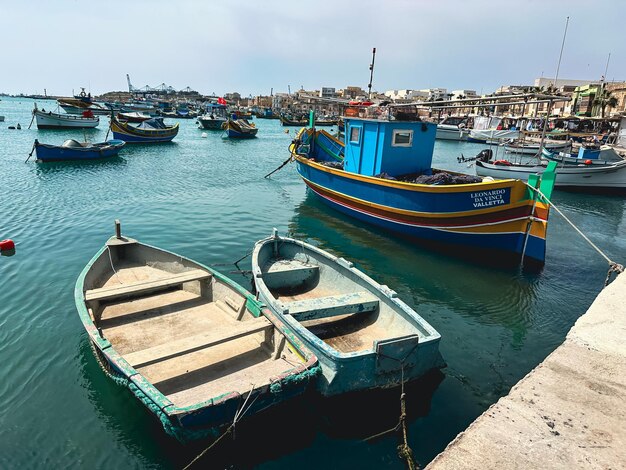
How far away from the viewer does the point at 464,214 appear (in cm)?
1220

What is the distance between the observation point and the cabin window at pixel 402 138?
14445 millimetres

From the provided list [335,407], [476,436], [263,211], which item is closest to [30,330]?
[335,407]

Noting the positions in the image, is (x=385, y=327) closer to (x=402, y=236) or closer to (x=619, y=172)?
(x=402, y=236)

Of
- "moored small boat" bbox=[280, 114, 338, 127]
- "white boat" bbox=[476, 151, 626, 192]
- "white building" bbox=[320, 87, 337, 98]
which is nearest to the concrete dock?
"white boat" bbox=[476, 151, 626, 192]

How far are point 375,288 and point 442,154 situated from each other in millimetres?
42148

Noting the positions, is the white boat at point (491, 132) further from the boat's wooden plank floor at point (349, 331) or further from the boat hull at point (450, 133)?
the boat's wooden plank floor at point (349, 331)

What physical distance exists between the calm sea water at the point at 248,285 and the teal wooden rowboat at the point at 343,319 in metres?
0.63

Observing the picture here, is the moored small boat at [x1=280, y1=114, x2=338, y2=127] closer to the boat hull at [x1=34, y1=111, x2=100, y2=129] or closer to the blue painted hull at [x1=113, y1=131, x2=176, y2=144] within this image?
the boat hull at [x1=34, y1=111, x2=100, y2=129]

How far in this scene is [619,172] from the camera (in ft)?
75.3

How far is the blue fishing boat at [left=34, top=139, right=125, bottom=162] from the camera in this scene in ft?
84.7

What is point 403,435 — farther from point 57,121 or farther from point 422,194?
point 57,121

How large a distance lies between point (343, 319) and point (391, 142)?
8.94m

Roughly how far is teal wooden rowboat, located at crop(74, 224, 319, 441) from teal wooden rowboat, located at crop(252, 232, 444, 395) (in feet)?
1.21

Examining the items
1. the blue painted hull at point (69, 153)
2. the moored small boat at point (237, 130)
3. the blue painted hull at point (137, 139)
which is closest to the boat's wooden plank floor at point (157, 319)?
the blue painted hull at point (69, 153)
